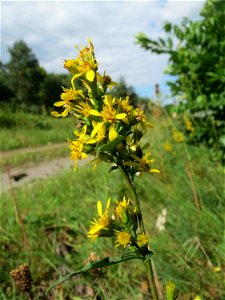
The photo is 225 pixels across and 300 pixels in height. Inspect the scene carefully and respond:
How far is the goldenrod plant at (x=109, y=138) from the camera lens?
878 mm

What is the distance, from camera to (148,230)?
2.38m

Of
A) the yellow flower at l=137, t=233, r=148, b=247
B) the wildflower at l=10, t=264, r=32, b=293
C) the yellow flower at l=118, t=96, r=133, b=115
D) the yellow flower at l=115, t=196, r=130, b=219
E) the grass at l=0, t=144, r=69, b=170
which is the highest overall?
the yellow flower at l=118, t=96, r=133, b=115

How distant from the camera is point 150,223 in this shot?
245cm

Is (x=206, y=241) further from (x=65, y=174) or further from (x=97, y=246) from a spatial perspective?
(x=65, y=174)

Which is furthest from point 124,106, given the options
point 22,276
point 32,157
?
point 32,157

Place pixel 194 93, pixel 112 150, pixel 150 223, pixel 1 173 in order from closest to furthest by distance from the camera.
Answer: pixel 112 150 → pixel 150 223 → pixel 194 93 → pixel 1 173

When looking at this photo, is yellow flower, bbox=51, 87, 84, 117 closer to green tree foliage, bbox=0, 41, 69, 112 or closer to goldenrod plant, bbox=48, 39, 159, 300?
goldenrod plant, bbox=48, 39, 159, 300

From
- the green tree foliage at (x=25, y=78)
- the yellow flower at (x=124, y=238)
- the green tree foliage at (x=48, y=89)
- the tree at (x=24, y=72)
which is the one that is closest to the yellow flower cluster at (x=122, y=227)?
the yellow flower at (x=124, y=238)

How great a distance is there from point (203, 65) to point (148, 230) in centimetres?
150

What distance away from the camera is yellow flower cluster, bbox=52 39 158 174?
0.88 m

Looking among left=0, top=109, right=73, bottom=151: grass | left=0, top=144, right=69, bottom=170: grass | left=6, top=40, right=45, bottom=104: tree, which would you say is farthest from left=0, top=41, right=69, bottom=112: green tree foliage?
left=0, top=144, right=69, bottom=170: grass

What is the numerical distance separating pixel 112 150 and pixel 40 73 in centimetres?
3901

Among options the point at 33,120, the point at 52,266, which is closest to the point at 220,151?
the point at 52,266

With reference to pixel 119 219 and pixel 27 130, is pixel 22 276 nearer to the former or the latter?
pixel 119 219
